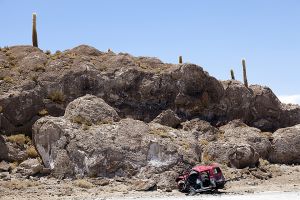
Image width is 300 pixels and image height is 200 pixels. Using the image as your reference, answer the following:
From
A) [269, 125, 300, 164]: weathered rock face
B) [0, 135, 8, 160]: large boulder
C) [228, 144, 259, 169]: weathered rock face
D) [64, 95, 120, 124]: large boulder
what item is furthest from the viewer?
[269, 125, 300, 164]: weathered rock face

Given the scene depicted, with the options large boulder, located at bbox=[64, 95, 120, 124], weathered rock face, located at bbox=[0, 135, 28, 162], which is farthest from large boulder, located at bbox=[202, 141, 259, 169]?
weathered rock face, located at bbox=[0, 135, 28, 162]

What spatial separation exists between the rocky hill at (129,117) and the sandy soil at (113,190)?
1371 millimetres

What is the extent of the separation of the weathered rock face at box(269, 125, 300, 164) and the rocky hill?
0.08 metres

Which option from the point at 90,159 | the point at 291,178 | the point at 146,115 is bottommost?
the point at 291,178

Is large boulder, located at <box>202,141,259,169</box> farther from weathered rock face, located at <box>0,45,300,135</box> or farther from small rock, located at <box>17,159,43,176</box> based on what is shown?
small rock, located at <box>17,159,43,176</box>

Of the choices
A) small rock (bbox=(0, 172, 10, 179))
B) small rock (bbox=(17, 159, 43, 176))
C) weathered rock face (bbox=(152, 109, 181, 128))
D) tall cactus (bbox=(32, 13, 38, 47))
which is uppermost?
tall cactus (bbox=(32, 13, 38, 47))

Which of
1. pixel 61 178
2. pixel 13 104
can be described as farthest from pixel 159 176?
pixel 13 104

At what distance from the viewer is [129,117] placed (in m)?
36.9

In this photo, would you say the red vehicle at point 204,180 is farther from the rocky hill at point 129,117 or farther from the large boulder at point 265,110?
the large boulder at point 265,110

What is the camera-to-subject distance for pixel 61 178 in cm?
2669

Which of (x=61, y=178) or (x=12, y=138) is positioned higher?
(x=12, y=138)

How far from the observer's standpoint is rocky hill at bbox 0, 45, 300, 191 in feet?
89.7

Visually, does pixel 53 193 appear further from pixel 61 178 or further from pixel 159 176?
pixel 159 176

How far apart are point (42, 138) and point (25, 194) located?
5.94 m
